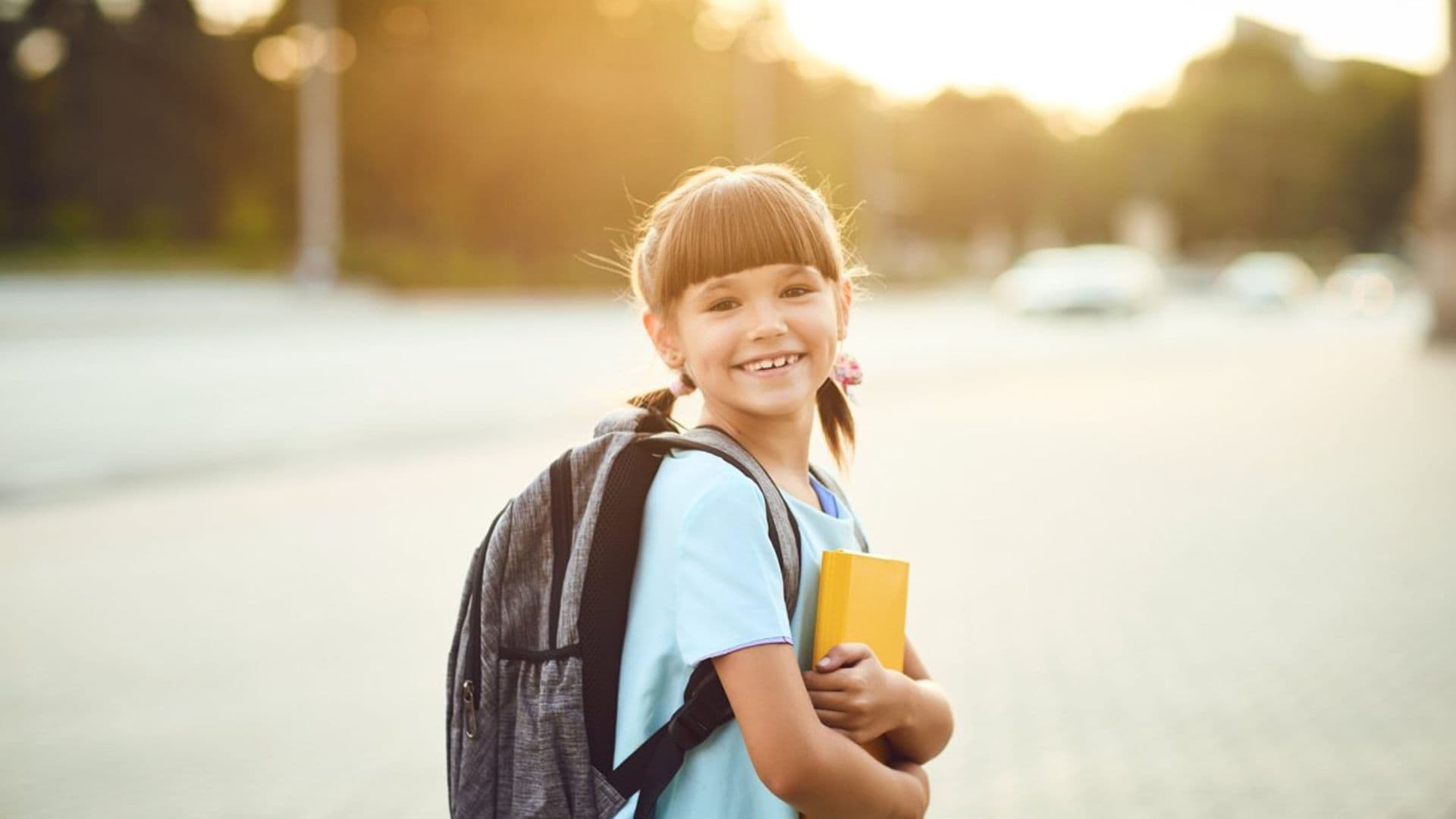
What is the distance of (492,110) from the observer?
44.5 m

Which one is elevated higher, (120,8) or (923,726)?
(120,8)

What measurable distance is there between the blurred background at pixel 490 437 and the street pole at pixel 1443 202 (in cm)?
8

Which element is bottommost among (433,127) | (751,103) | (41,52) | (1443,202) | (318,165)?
(1443,202)

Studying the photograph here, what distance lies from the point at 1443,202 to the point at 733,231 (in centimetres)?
2168

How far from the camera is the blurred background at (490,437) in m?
4.41

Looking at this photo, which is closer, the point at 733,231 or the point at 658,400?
the point at 733,231

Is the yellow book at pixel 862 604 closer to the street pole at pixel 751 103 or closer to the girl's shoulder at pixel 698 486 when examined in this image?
the girl's shoulder at pixel 698 486

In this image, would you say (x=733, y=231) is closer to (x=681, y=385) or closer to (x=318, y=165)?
(x=681, y=385)

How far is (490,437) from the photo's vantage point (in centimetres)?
1198

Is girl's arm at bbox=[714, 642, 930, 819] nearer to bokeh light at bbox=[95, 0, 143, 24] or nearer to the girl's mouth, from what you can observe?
the girl's mouth

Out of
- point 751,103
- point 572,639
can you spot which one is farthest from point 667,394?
point 751,103

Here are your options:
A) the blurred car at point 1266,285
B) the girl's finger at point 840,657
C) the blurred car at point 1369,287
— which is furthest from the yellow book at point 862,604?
the blurred car at point 1266,285

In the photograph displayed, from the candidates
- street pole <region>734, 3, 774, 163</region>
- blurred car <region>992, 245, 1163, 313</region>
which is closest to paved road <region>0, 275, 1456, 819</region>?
blurred car <region>992, 245, 1163, 313</region>

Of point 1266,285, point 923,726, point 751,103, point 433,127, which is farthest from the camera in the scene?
point 751,103
